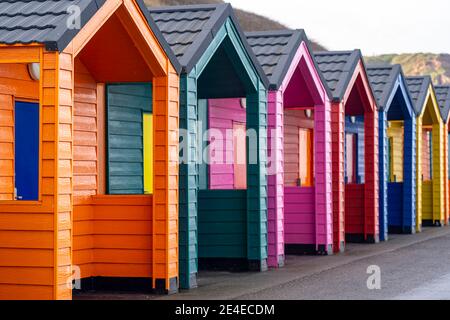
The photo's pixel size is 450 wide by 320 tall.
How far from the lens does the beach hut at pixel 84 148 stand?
10.2 m

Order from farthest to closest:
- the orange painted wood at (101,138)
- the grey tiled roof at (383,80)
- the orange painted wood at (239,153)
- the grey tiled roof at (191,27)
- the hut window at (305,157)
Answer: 1. the hut window at (305,157)
2. the grey tiled roof at (383,80)
3. the orange painted wood at (239,153)
4. the orange painted wood at (101,138)
5. the grey tiled roof at (191,27)

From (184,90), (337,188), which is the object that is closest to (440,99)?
(337,188)

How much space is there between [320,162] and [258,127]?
3108 millimetres

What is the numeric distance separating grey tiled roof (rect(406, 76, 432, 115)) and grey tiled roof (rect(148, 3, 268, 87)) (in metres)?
10.0

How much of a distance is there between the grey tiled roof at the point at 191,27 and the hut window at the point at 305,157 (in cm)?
914

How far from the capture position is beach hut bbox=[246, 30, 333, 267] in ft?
53.0

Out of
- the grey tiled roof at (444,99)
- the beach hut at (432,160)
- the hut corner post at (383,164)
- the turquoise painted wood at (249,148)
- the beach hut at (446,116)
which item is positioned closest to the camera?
the turquoise painted wood at (249,148)

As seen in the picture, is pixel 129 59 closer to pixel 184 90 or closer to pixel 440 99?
pixel 184 90

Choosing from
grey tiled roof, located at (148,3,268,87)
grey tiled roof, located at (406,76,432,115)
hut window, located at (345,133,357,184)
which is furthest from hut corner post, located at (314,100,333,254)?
hut window, located at (345,133,357,184)

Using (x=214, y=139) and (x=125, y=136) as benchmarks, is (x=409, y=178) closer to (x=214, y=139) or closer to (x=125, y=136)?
(x=214, y=139)

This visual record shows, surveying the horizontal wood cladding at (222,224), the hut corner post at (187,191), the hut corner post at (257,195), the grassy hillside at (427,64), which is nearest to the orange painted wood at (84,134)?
the hut corner post at (187,191)

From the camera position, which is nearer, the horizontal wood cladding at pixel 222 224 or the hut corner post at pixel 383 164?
the horizontal wood cladding at pixel 222 224

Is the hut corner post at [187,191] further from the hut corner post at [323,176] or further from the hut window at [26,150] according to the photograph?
the hut corner post at [323,176]

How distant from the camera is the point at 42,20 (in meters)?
10.5
